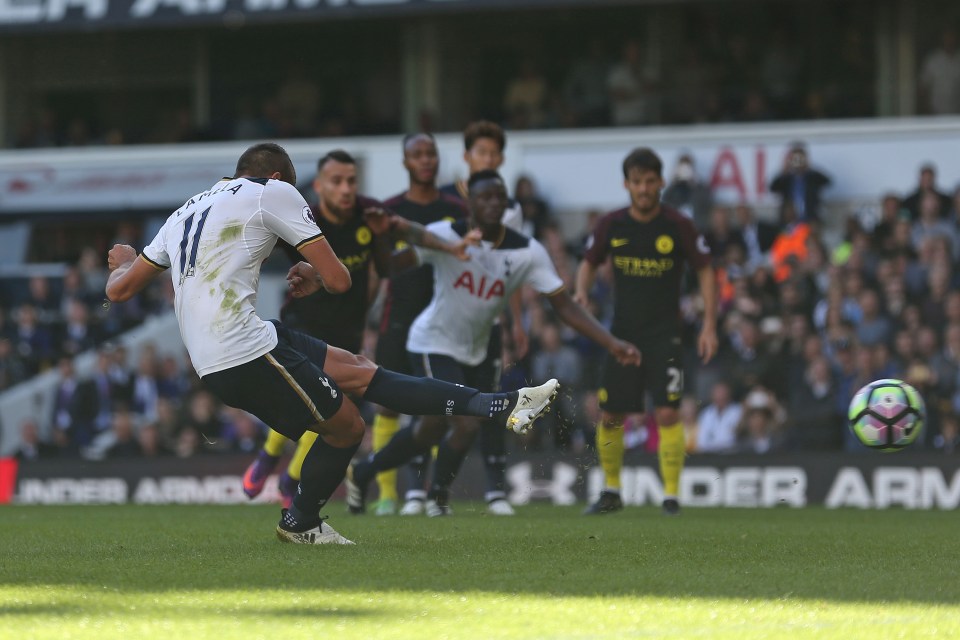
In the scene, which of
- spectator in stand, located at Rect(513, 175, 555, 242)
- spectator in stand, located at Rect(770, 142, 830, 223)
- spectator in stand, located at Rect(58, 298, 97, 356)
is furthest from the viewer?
spectator in stand, located at Rect(58, 298, 97, 356)

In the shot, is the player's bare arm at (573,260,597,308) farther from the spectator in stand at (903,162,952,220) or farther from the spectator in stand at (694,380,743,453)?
the spectator in stand at (903,162,952,220)

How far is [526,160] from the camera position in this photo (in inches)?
813

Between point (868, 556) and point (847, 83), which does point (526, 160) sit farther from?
point (868, 556)

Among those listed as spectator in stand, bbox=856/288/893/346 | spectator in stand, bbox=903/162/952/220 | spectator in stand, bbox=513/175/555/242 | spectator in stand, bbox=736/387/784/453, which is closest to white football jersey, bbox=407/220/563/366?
spectator in stand, bbox=736/387/784/453

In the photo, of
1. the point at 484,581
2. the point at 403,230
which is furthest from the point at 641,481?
the point at 484,581

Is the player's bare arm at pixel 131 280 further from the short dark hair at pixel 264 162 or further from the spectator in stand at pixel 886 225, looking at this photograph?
the spectator in stand at pixel 886 225

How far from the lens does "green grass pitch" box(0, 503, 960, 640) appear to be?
546 cm

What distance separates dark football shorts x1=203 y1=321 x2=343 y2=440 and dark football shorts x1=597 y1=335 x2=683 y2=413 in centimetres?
383

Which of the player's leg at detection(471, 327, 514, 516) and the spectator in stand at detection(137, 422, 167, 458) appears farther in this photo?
the spectator in stand at detection(137, 422, 167, 458)

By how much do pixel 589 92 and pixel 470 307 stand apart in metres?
11.3

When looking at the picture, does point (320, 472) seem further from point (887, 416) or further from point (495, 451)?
point (887, 416)

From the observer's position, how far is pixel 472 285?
35.2 ft

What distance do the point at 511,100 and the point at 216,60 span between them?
5225 mm

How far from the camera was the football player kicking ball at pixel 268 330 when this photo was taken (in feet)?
24.6
